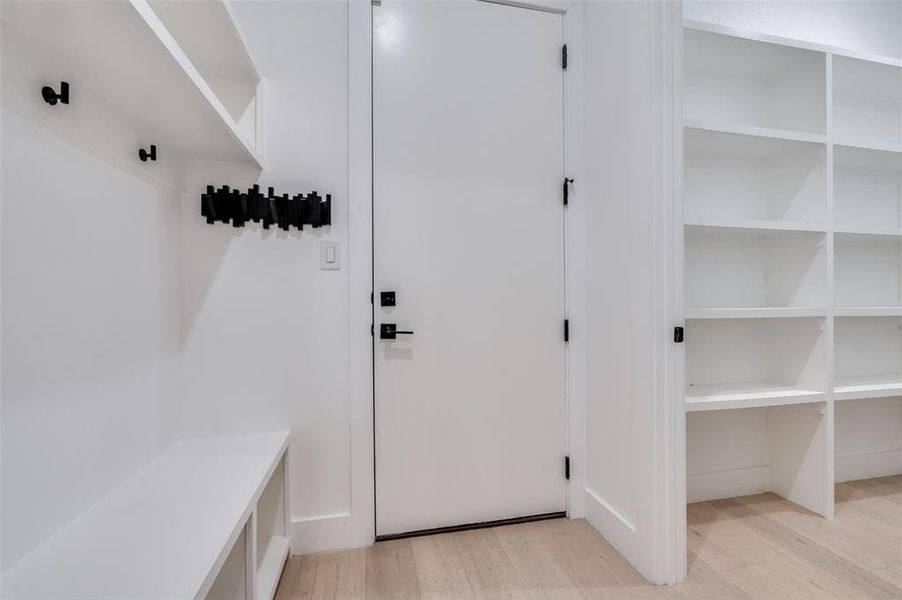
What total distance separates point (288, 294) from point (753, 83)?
247cm

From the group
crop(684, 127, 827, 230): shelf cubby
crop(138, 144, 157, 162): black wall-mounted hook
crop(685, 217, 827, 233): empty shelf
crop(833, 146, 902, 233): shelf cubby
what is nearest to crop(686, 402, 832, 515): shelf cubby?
crop(685, 217, 827, 233): empty shelf

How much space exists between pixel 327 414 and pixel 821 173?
2.41 m

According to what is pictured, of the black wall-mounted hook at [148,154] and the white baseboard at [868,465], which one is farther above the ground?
the black wall-mounted hook at [148,154]

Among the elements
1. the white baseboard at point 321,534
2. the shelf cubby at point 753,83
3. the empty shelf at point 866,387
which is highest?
the shelf cubby at point 753,83

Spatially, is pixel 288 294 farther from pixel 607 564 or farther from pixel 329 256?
pixel 607 564

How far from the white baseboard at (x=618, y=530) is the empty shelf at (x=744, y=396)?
1.71 feet

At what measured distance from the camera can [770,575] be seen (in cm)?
148

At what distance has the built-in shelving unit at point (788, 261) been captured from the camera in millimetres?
1820

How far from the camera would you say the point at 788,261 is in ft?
6.47

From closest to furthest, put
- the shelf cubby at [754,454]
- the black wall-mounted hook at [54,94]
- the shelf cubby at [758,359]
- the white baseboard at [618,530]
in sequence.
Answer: the black wall-mounted hook at [54,94] → the white baseboard at [618,530] → the shelf cubby at [758,359] → the shelf cubby at [754,454]

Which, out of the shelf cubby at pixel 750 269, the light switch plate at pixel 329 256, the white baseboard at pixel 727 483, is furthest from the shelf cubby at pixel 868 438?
the light switch plate at pixel 329 256

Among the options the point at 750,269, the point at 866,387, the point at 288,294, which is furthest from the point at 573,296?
the point at 866,387

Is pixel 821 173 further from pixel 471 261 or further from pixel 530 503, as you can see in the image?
pixel 530 503

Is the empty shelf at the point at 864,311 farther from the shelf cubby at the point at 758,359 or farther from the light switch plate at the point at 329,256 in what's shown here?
the light switch plate at the point at 329,256
